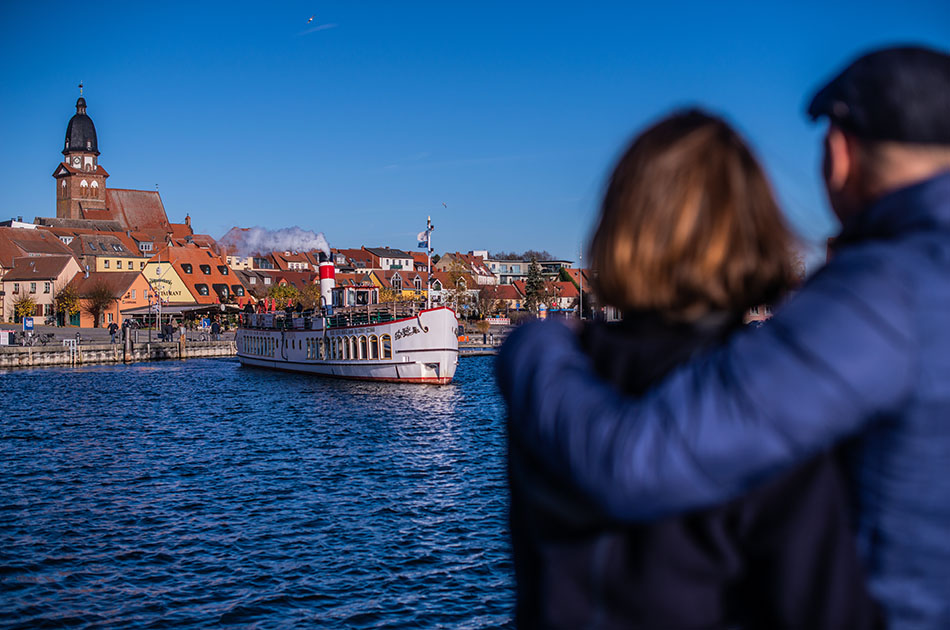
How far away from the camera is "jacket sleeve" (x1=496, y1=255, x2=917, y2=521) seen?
1.12 metres

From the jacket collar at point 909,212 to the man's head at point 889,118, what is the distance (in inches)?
2.3

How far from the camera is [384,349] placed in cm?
4619

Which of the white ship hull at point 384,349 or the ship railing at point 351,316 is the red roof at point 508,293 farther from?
the white ship hull at point 384,349

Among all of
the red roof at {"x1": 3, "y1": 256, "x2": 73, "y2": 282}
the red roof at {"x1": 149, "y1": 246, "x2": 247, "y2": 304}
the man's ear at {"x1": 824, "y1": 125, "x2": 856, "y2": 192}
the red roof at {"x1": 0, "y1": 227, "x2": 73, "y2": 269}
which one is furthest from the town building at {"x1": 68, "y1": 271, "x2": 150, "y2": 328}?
the man's ear at {"x1": 824, "y1": 125, "x2": 856, "y2": 192}

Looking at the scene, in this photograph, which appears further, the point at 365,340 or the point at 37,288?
the point at 37,288

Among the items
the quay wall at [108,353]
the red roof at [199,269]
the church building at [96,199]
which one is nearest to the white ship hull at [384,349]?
the quay wall at [108,353]

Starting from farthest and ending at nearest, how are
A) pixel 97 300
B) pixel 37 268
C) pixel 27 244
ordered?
1. pixel 27 244
2. pixel 37 268
3. pixel 97 300

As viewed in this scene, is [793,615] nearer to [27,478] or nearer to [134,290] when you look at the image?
[27,478]

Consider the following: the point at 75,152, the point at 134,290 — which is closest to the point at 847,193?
the point at 134,290

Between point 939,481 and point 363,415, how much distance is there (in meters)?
32.8

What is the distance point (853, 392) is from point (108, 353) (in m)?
66.9

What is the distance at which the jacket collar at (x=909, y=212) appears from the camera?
127 cm

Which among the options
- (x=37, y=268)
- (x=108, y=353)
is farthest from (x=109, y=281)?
(x=108, y=353)

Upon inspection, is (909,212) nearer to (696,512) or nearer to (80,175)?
(696,512)
